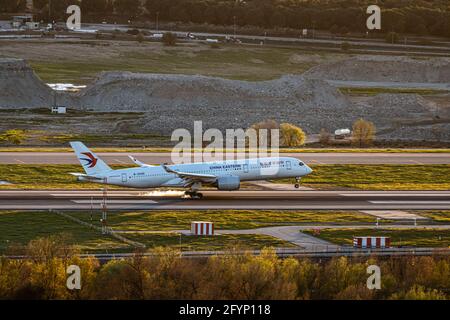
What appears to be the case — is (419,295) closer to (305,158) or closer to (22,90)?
(305,158)

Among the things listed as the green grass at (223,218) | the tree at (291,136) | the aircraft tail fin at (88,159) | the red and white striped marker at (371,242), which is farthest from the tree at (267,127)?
the red and white striped marker at (371,242)

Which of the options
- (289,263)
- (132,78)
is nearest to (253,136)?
(132,78)

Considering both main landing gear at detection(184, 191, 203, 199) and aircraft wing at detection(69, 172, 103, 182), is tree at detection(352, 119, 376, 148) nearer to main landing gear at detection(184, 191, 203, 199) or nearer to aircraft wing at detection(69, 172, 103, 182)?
main landing gear at detection(184, 191, 203, 199)

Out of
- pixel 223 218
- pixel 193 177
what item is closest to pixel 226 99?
pixel 193 177

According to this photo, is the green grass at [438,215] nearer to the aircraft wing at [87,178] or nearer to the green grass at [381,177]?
the green grass at [381,177]

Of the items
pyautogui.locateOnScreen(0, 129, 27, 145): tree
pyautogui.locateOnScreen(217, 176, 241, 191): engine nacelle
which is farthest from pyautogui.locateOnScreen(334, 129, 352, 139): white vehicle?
pyautogui.locateOnScreen(217, 176, 241, 191): engine nacelle

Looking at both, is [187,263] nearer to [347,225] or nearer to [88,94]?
[347,225]
